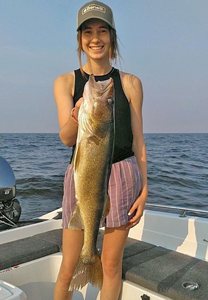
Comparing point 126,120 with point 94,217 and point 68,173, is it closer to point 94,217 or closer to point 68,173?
point 68,173

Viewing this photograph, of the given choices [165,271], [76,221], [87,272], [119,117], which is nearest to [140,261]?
[165,271]

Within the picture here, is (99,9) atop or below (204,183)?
atop

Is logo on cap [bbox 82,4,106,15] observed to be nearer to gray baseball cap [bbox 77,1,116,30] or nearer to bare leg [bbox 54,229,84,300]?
gray baseball cap [bbox 77,1,116,30]

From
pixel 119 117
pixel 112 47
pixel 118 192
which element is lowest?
pixel 118 192

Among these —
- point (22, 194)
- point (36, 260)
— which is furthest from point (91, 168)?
point (22, 194)

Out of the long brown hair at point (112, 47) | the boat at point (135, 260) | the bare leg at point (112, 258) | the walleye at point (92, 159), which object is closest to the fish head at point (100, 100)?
the walleye at point (92, 159)

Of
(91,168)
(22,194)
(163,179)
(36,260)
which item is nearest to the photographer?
(91,168)

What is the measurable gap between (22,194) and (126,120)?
12146 millimetres

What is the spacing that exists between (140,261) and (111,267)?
0.92m

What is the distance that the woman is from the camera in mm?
2662

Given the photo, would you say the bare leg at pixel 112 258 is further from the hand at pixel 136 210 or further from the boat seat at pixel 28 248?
the boat seat at pixel 28 248

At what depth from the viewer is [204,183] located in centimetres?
1536

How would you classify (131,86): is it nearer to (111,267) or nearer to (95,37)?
(95,37)

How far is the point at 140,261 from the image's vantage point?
3.77 meters
